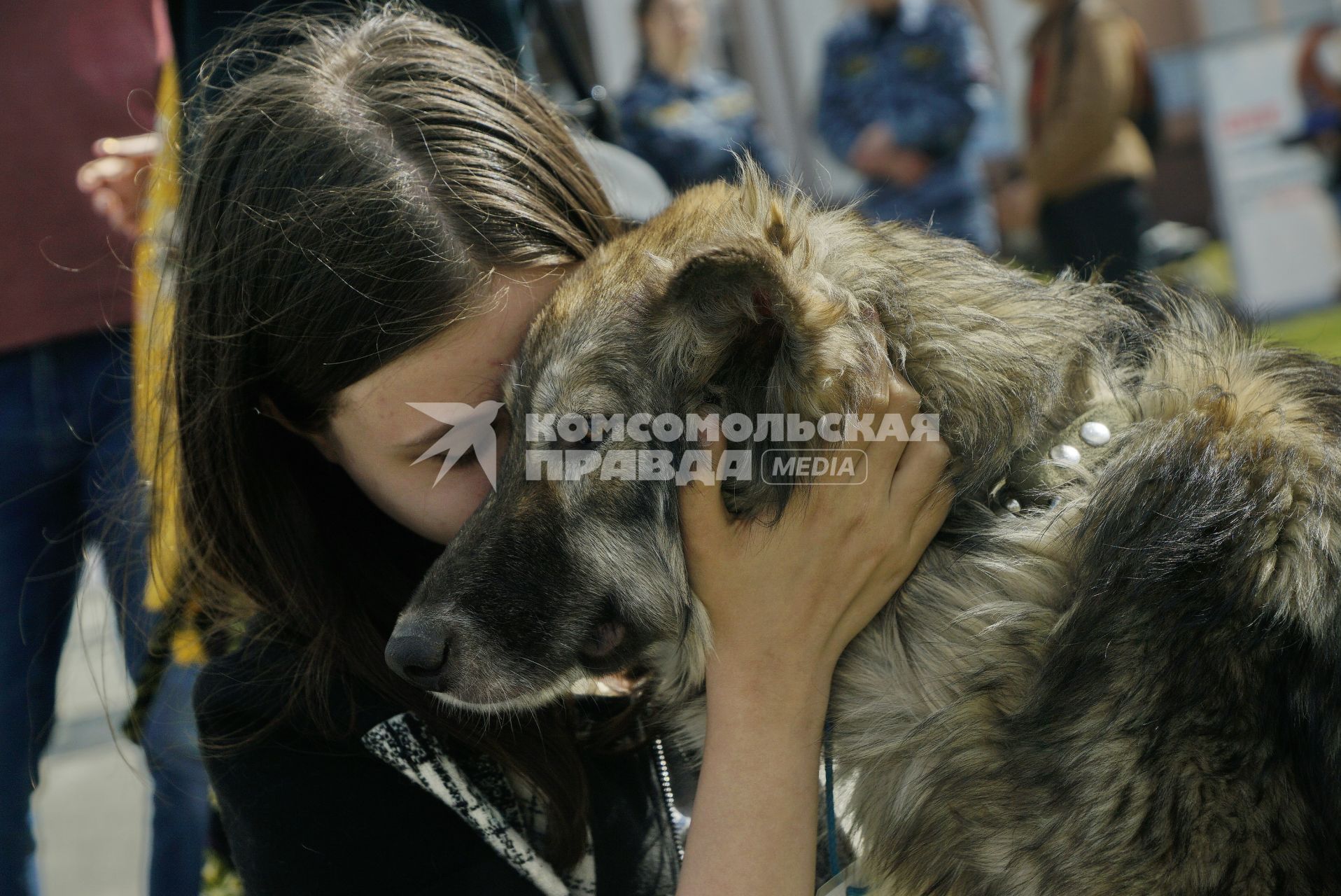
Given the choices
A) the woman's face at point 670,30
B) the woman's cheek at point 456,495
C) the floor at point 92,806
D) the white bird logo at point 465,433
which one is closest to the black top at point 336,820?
the woman's cheek at point 456,495

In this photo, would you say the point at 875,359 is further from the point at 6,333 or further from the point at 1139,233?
the point at 1139,233

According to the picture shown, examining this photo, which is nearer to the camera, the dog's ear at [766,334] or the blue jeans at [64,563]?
the dog's ear at [766,334]

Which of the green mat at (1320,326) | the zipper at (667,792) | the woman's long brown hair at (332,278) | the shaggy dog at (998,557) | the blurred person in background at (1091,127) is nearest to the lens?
the shaggy dog at (998,557)

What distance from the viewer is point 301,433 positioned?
2189 mm

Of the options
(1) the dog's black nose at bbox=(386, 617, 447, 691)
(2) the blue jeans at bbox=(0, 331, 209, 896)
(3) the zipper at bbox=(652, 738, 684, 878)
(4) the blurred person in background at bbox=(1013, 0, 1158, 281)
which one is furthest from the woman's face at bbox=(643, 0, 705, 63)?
(1) the dog's black nose at bbox=(386, 617, 447, 691)

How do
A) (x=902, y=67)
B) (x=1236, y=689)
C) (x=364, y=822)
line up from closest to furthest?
(x=1236, y=689)
(x=364, y=822)
(x=902, y=67)

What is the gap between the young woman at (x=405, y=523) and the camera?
1.79 metres

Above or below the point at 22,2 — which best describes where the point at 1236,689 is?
below

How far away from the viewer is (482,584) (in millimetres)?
1834

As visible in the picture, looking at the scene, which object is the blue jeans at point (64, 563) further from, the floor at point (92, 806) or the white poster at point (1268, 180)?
the white poster at point (1268, 180)

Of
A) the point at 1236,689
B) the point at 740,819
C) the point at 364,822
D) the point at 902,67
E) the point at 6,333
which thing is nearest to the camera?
the point at 1236,689

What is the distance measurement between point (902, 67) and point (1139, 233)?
1.40m

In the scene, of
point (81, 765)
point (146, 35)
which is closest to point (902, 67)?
point (146, 35)

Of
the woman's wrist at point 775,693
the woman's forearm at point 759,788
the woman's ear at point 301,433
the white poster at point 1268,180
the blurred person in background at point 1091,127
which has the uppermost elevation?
the woman's ear at point 301,433
